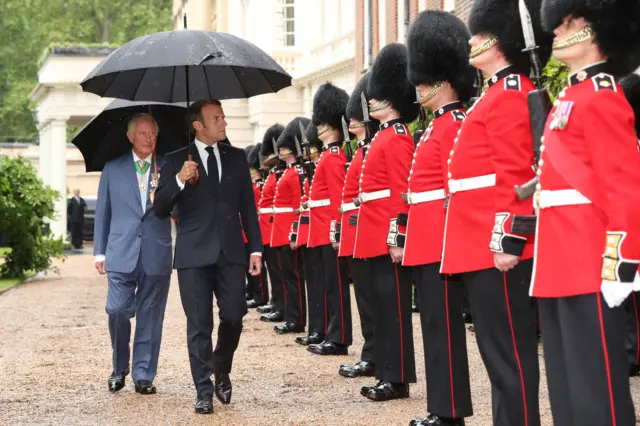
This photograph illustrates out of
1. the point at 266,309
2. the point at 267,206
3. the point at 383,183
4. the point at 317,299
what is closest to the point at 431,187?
the point at 383,183

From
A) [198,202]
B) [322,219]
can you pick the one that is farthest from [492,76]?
[322,219]

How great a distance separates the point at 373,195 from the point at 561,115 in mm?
3330

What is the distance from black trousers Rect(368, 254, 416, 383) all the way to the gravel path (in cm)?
20

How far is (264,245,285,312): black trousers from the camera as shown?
1336 centimetres

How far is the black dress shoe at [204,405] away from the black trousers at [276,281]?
5925 mm

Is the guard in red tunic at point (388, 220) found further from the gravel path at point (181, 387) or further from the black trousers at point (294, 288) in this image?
the black trousers at point (294, 288)

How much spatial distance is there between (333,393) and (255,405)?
1.99 feet

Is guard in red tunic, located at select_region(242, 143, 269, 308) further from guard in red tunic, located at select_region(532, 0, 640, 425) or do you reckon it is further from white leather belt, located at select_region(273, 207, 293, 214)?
guard in red tunic, located at select_region(532, 0, 640, 425)

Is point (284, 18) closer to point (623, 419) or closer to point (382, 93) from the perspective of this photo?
point (382, 93)

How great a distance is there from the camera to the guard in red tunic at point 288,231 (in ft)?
39.7

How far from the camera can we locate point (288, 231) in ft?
41.8

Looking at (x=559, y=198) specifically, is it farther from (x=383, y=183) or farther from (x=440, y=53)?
(x=383, y=183)

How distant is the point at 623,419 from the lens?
441cm

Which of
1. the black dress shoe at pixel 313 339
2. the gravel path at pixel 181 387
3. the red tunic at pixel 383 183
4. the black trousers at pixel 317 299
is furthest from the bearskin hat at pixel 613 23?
the black dress shoe at pixel 313 339
